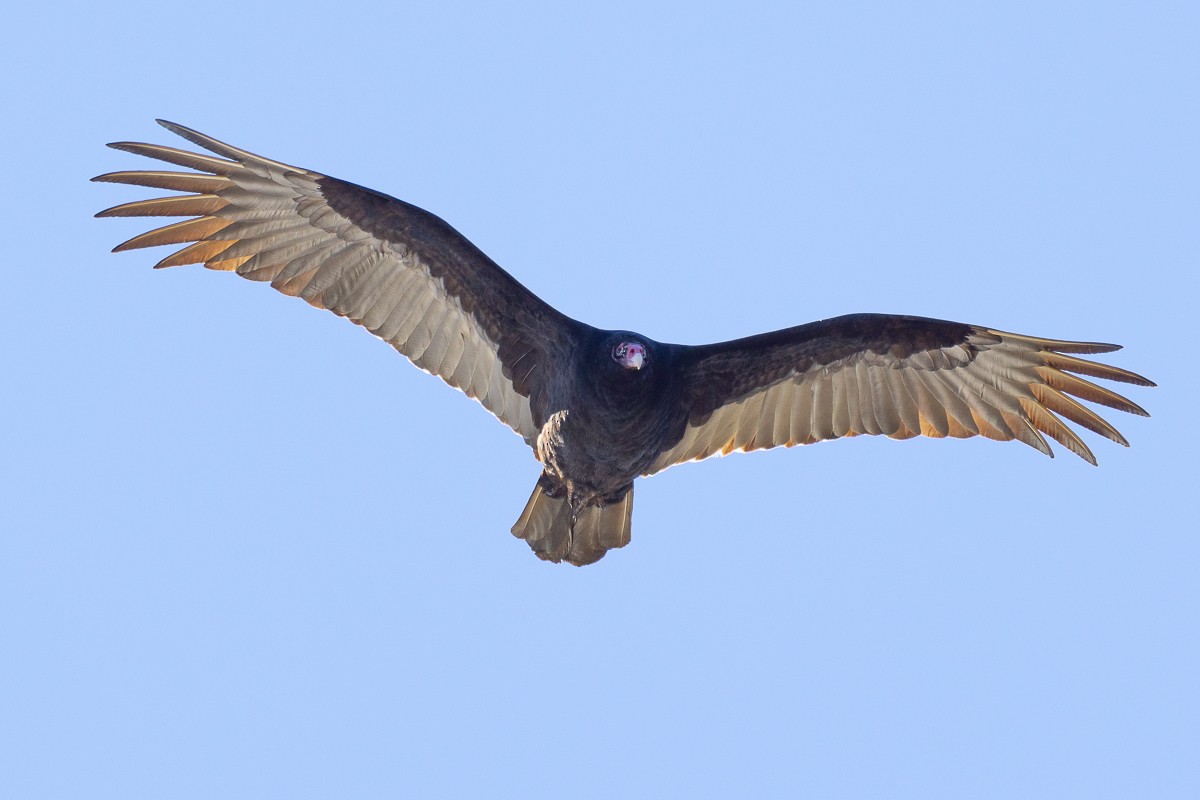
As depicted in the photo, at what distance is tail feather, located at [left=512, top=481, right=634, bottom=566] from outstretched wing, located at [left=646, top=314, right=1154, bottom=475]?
1.45 ft

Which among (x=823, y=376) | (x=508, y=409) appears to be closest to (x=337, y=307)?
(x=508, y=409)

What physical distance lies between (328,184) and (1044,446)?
5.32 m

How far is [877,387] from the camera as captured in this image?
34.0 feet

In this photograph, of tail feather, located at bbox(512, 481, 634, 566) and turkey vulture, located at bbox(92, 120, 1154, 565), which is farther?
tail feather, located at bbox(512, 481, 634, 566)

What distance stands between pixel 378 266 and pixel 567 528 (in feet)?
7.38

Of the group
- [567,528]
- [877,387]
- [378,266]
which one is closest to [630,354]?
[567,528]

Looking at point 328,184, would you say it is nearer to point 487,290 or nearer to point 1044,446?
point 487,290

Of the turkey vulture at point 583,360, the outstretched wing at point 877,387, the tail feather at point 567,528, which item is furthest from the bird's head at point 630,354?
the tail feather at point 567,528

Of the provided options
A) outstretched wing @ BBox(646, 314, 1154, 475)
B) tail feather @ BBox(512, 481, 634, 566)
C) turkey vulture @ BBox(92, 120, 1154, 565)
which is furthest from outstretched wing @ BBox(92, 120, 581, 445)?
outstretched wing @ BBox(646, 314, 1154, 475)

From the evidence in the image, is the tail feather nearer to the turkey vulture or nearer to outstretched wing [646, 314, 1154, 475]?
the turkey vulture

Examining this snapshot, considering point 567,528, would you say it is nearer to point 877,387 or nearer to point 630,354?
point 630,354

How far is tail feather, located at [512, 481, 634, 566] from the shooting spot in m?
10.0

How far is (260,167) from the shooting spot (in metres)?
9.56

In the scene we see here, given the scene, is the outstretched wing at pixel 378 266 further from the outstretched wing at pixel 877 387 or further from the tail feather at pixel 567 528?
the outstretched wing at pixel 877 387
